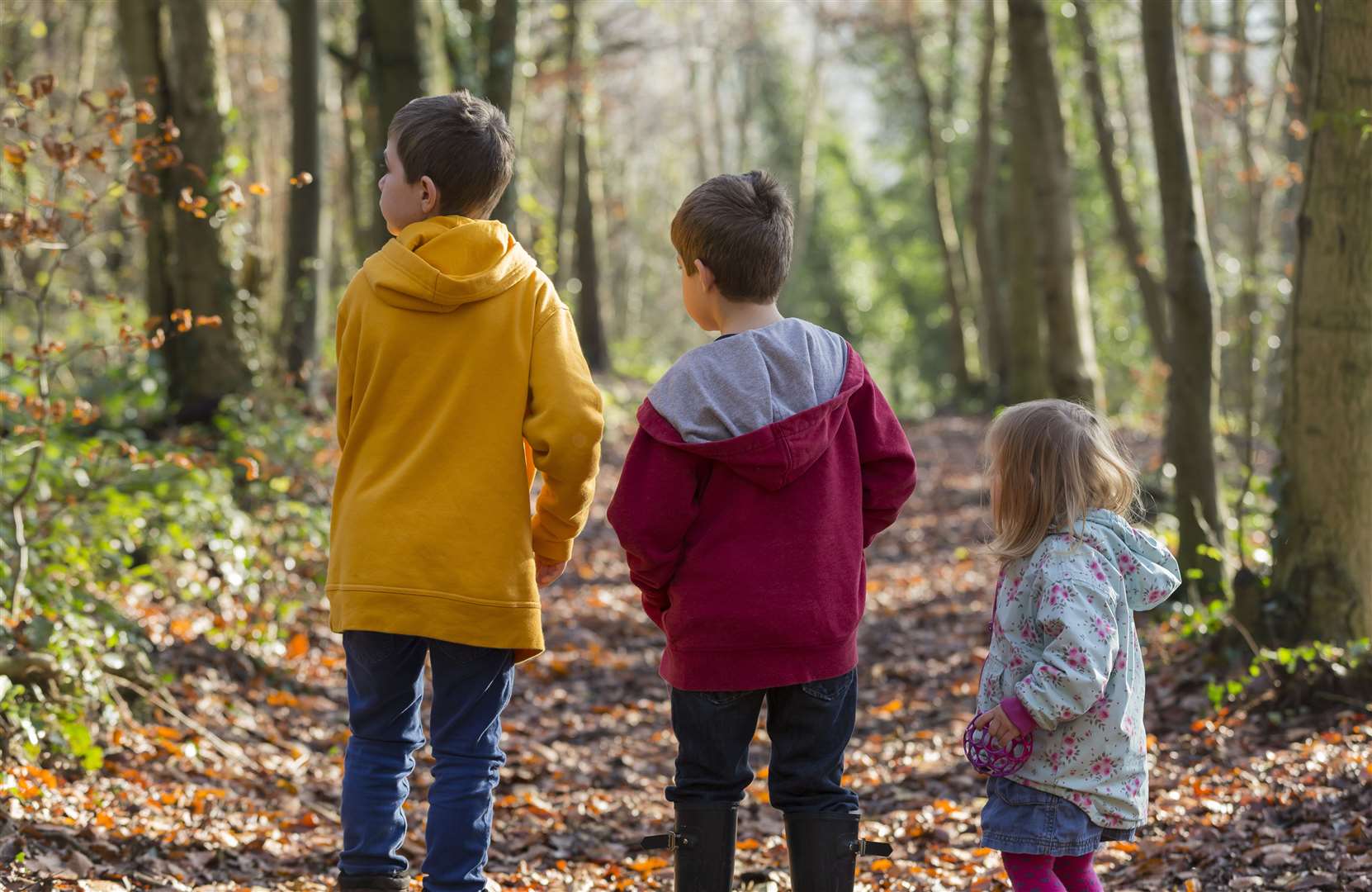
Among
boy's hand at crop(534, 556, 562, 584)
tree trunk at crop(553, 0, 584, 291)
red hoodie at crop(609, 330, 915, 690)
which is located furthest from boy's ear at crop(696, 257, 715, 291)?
tree trunk at crop(553, 0, 584, 291)

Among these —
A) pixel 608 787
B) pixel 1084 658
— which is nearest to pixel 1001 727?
pixel 1084 658

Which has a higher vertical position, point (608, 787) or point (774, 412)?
Answer: point (774, 412)

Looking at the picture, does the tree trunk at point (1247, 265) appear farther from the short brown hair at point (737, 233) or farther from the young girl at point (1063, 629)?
the short brown hair at point (737, 233)

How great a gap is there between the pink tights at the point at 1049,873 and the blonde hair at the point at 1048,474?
26.8 inches

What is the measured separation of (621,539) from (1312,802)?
8.99ft

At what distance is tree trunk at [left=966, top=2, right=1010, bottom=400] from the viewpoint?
19.5 m

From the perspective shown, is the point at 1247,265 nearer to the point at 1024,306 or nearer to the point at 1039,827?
the point at 1024,306

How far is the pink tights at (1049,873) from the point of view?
286 centimetres

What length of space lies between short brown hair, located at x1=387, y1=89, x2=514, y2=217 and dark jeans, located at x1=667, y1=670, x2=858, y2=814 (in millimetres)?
1321

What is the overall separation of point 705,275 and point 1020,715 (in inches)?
48.1

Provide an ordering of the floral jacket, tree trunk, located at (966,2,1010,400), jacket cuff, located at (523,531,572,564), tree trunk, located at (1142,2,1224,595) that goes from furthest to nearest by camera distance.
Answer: tree trunk, located at (966,2,1010,400) < tree trunk, located at (1142,2,1224,595) < jacket cuff, located at (523,531,572,564) < the floral jacket

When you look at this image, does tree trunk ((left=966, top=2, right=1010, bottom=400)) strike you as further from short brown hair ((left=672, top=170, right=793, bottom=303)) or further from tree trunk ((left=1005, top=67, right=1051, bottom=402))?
short brown hair ((left=672, top=170, right=793, bottom=303))

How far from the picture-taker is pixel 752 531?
115 inches

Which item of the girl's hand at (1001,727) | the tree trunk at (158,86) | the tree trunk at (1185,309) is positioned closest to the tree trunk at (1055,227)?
the tree trunk at (1185,309)
